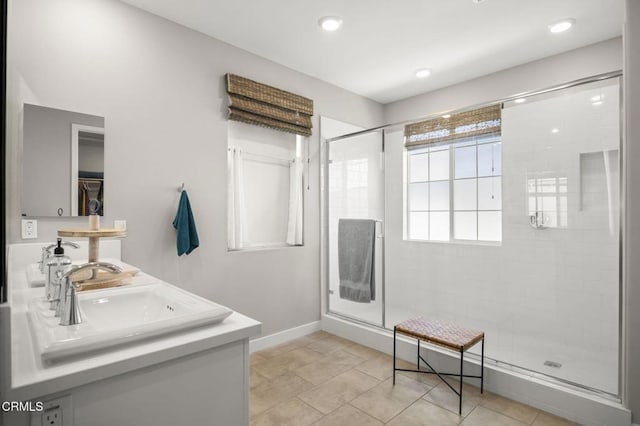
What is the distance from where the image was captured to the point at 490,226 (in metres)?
2.87

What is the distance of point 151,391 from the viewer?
2.90 ft

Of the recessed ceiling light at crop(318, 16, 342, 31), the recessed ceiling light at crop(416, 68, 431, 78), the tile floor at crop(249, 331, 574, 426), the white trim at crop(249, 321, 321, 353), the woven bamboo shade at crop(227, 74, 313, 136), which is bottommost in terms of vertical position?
the tile floor at crop(249, 331, 574, 426)

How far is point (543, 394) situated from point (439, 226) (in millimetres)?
1453

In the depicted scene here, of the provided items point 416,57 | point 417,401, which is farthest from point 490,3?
point 417,401

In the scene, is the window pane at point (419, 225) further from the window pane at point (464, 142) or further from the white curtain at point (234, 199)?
the white curtain at point (234, 199)

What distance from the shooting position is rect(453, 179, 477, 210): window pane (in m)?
2.98

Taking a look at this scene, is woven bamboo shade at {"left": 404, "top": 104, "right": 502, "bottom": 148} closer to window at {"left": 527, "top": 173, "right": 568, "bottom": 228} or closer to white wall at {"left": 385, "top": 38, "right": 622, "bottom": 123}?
white wall at {"left": 385, "top": 38, "right": 622, "bottom": 123}

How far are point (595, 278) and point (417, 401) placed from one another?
54.3 inches

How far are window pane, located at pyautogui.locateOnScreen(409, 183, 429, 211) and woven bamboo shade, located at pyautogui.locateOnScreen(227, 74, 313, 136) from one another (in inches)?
44.0

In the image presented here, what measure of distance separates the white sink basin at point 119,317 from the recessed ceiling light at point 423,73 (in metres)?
2.92

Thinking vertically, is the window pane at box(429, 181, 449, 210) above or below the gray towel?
above

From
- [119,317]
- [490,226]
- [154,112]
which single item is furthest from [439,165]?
[119,317]

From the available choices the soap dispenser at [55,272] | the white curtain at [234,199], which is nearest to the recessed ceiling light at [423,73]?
the white curtain at [234,199]

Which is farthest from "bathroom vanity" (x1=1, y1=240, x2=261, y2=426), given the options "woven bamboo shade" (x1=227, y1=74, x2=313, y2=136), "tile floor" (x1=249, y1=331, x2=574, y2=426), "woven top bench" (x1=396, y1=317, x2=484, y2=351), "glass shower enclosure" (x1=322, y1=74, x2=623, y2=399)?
"glass shower enclosure" (x1=322, y1=74, x2=623, y2=399)
